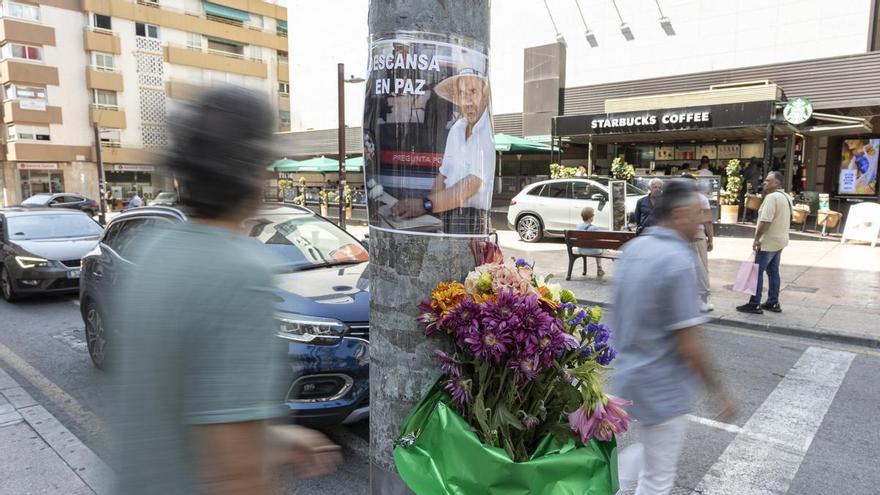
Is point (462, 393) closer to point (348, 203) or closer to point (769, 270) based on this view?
point (769, 270)

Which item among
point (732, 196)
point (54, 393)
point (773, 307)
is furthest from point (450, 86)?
point (732, 196)

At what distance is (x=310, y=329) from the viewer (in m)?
3.77

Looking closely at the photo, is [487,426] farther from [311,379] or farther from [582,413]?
[311,379]

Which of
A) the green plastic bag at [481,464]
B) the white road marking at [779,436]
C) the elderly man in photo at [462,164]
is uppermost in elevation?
the elderly man in photo at [462,164]

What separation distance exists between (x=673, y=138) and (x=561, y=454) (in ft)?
64.1

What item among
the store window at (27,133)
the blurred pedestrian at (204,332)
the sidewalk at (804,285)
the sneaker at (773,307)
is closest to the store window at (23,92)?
the store window at (27,133)

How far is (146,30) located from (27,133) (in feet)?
39.9

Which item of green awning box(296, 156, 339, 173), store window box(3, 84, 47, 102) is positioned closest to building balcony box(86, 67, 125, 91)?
store window box(3, 84, 47, 102)

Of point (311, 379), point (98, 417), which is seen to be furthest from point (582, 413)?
point (98, 417)

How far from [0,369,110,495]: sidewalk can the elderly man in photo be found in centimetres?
234

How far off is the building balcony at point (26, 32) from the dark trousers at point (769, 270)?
49.9 meters

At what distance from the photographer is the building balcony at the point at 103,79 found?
41906mm

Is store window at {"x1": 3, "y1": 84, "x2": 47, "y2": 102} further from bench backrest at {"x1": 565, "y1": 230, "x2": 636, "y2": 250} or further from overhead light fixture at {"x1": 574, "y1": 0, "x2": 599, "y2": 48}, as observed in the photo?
bench backrest at {"x1": 565, "y1": 230, "x2": 636, "y2": 250}

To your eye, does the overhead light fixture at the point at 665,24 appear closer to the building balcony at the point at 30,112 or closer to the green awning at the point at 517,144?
the green awning at the point at 517,144
